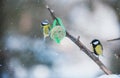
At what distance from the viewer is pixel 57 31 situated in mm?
1230

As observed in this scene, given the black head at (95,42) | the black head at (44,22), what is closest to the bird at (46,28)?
the black head at (44,22)

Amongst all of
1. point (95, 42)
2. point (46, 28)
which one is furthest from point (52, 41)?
point (95, 42)

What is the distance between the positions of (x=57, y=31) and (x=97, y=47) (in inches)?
7.0

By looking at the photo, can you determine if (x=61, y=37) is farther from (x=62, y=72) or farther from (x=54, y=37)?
(x=62, y=72)

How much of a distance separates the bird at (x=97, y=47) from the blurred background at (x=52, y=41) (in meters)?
0.02

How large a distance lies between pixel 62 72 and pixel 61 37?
0.16 m

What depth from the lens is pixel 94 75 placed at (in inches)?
50.2

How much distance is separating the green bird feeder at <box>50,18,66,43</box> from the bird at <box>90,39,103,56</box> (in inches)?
5.1

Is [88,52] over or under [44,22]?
under

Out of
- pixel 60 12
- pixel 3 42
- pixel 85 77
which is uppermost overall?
pixel 60 12

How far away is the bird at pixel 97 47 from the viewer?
1.25m

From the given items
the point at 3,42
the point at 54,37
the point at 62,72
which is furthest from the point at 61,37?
the point at 3,42

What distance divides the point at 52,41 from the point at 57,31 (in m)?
0.08

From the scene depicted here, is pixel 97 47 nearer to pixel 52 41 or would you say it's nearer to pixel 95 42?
pixel 95 42
